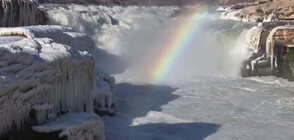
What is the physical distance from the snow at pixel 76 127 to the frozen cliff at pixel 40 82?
4 cm

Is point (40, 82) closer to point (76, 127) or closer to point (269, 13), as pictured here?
point (76, 127)

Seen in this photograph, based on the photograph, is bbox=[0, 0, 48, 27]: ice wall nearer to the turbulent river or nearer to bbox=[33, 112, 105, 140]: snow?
the turbulent river

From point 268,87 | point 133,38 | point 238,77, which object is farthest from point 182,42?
point 268,87

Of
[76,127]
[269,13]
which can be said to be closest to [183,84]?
[76,127]

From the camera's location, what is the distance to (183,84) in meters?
17.3

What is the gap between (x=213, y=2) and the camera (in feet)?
290

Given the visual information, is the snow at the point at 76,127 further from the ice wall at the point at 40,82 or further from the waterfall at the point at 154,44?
the waterfall at the point at 154,44

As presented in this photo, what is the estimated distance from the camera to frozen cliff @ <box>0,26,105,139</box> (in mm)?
5289

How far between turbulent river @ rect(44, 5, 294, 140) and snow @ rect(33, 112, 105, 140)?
230cm

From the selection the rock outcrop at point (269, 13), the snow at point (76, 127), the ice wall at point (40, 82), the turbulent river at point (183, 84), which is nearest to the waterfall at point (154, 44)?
the turbulent river at point (183, 84)

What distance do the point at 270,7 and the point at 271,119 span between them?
2590 cm

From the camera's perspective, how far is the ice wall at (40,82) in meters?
5.28

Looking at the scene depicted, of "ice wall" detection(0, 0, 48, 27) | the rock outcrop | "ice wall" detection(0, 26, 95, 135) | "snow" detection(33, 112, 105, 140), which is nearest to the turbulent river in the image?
"ice wall" detection(0, 26, 95, 135)

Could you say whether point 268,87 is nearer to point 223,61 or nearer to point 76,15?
point 223,61
